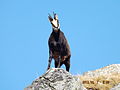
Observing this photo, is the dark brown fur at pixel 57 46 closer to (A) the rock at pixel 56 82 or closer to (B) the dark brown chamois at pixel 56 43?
(B) the dark brown chamois at pixel 56 43

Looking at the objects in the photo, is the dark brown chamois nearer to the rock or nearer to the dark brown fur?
the dark brown fur

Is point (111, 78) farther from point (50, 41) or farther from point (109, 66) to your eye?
point (109, 66)

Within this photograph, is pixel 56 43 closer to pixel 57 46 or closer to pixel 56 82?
pixel 57 46

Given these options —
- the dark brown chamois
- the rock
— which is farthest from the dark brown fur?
the rock

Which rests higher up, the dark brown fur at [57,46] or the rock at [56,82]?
the dark brown fur at [57,46]

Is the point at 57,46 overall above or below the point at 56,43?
below

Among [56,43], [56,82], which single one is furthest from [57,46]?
[56,82]

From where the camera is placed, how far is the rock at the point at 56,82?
60.8ft

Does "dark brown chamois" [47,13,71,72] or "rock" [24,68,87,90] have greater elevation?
"dark brown chamois" [47,13,71,72]

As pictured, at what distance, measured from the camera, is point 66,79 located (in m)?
18.7

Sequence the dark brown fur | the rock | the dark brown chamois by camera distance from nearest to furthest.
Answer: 1. the rock
2. the dark brown chamois
3. the dark brown fur

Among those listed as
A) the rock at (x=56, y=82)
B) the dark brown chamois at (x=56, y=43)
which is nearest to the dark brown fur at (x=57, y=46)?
the dark brown chamois at (x=56, y=43)

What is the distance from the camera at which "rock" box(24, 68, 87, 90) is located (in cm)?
1855

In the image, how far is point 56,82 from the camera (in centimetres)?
1867
